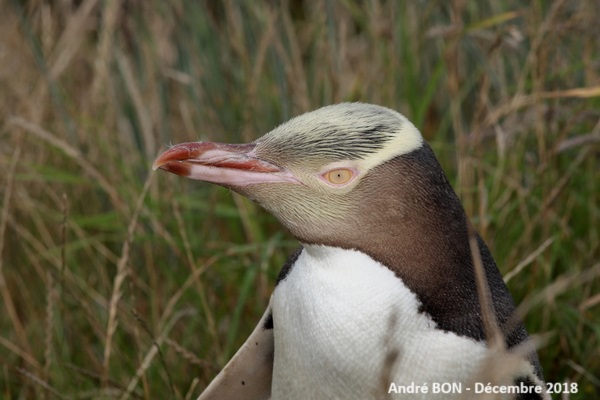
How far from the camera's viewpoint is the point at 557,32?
10.0ft

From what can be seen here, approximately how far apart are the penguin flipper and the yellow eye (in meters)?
0.49

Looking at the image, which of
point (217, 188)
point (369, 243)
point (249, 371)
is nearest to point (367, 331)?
point (369, 243)

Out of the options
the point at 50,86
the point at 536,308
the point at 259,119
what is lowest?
the point at 536,308

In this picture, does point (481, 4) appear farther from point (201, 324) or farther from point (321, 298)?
point (321, 298)

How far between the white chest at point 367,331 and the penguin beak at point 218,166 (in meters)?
0.18

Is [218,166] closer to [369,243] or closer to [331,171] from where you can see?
[331,171]

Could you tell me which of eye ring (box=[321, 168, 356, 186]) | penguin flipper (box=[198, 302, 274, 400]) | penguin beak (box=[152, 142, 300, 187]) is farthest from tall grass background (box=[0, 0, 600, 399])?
eye ring (box=[321, 168, 356, 186])

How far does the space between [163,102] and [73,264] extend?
0.88 metres

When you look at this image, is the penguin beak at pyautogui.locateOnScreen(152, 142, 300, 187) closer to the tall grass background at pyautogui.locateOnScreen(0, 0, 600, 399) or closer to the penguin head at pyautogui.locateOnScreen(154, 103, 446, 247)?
the penguin head at pyautogui.locateOnScreen(154, 103, 446, 247)

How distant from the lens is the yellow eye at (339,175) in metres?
2.01

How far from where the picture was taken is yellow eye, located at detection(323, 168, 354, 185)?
201cm

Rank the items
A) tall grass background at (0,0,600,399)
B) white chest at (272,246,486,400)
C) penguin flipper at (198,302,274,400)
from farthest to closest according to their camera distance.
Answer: tall grass background at (0,0,600,399), penguin flipper at (198,302,274,400), white chest at (272,246,486,400)

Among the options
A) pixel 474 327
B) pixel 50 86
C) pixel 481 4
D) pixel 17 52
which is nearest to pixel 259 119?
pixel 50 86

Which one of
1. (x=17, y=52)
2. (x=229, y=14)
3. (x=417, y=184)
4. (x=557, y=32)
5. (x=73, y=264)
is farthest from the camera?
(x=17, y=52)
